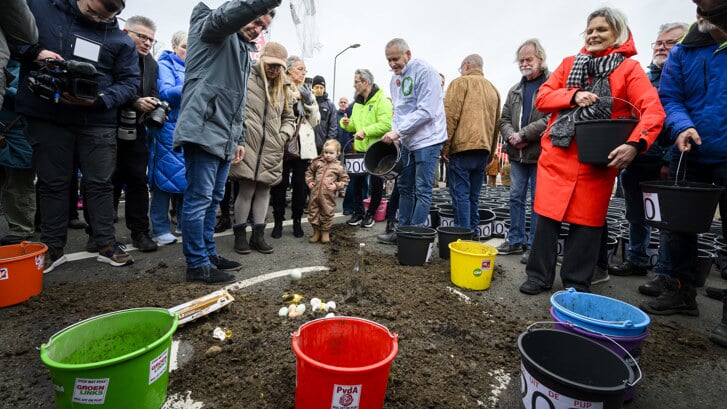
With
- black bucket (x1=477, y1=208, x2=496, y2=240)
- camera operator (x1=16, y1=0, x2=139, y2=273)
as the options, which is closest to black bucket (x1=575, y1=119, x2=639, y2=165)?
black bucket (x1=477, y1=208, x2=496, y2=240)

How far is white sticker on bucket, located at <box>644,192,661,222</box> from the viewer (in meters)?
2.20

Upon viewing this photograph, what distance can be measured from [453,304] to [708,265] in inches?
105

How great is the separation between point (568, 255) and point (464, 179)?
58.1 inches

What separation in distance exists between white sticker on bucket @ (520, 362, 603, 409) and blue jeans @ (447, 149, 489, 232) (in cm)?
260

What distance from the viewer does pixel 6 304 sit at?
2111 mm

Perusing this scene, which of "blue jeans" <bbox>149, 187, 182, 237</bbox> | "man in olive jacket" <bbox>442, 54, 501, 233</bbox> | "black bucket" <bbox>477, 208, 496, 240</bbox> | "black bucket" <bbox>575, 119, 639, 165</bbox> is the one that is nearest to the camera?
"black bucket" <bbox>575, 119, 639, 165</bbox>

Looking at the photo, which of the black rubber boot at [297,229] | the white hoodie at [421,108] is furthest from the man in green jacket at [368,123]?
the black rubber boot at [297,229]


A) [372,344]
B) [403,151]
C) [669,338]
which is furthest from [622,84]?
[372,344]

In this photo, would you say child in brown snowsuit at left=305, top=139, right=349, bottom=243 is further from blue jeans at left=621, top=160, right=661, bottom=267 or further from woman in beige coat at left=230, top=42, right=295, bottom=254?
blue jeans at left=621, top=160, right=661, bottom=267

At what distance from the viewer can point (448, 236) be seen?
3525 mm

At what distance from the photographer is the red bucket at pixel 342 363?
1.13 m

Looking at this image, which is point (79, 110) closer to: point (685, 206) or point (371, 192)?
point (371, 192)

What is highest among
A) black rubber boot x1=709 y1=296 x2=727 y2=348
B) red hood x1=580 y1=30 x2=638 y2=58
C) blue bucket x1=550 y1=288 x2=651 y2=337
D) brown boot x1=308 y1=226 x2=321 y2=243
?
red hood x1=580 y1=30 x2=638 y2=58

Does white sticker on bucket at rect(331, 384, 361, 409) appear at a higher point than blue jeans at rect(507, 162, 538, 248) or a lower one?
lower
